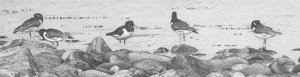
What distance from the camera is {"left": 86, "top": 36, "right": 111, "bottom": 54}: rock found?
21.4ft

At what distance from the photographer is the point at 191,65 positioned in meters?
6.34

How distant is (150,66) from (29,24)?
1270 millimetres

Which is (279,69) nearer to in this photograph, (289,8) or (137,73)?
(289,8)

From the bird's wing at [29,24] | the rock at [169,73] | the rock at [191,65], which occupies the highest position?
the bird's wing at [29,24]

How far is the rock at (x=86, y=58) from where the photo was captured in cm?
644

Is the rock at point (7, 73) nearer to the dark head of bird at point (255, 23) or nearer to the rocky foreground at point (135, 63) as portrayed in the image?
the rocky foreground at point (135, 63)

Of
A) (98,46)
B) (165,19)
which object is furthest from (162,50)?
(98,46)

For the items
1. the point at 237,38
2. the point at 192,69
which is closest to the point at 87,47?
the point at 192,69

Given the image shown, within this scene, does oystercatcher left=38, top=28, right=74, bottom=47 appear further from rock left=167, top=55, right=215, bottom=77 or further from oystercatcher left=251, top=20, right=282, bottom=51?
oystercatcher left=251, top=20, right=282, bottom=51

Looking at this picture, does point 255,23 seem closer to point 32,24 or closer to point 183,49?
point 183,49

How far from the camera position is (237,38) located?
21.1 feet

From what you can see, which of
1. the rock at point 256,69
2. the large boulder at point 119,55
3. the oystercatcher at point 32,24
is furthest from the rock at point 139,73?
the oystercatcher at point 32,24

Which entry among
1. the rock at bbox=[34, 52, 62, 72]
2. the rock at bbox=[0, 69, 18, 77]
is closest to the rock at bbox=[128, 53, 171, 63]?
the rock at bbox=[34, 52, 62, 72]

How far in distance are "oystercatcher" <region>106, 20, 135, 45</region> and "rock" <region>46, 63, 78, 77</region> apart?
0.53 metres
